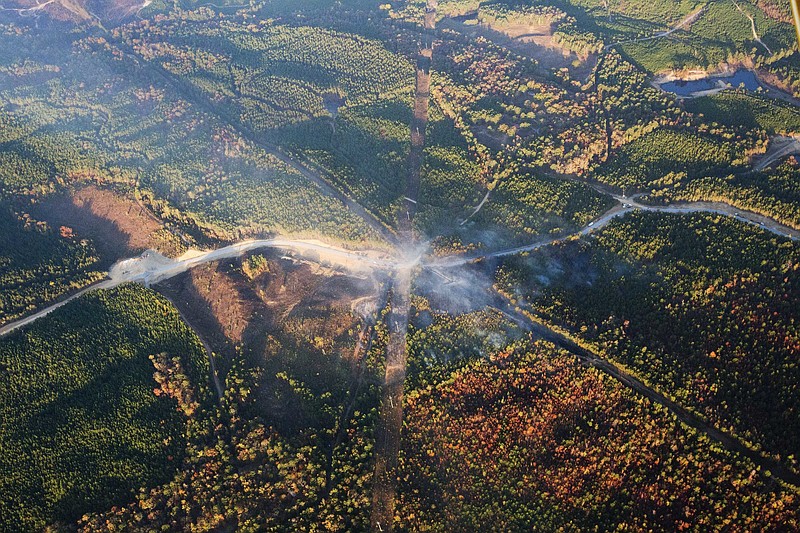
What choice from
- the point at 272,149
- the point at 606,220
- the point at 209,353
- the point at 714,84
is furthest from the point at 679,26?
the point at 209,353

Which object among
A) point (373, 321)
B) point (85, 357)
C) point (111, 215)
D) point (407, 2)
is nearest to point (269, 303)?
point (373, 321)

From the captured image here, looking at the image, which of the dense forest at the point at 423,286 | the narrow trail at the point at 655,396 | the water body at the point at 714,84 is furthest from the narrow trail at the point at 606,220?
the water body at the point at 714,84

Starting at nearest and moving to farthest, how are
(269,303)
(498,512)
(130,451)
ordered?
(498,512), (130,451), (269,303)

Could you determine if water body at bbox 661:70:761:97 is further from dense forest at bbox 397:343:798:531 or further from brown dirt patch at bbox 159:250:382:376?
brown dirt patch at bbox 159:250:382:376

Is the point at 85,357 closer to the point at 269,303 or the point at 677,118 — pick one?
the point at 269,303

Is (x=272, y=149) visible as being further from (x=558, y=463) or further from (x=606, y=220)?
(x=558, y=463)
